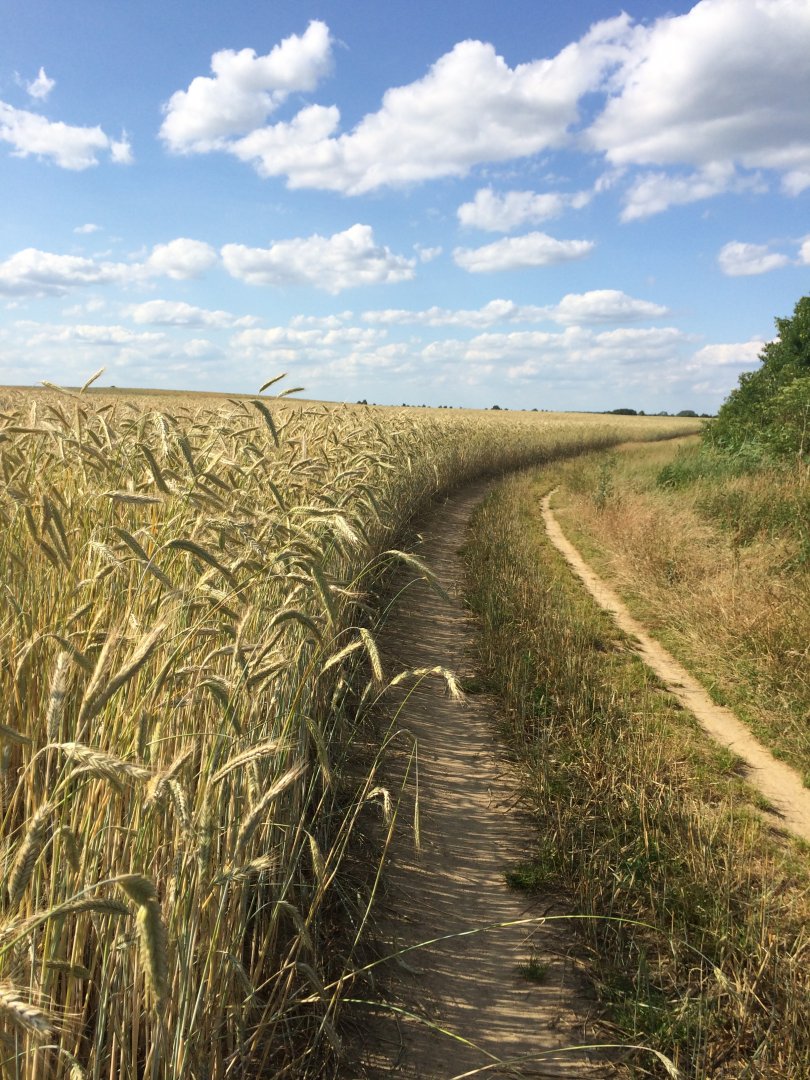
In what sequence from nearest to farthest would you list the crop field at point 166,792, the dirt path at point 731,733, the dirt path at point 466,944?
the crop field at point 166,792, the dirt path at point 466,944, the dirt path at point 731,733

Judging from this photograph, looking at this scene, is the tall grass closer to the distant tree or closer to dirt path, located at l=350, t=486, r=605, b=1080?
dirt path, located at l=350, t=486, r=605, b=1080

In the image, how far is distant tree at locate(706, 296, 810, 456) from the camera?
10.6m

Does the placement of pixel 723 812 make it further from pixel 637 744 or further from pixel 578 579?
pixel 578 579

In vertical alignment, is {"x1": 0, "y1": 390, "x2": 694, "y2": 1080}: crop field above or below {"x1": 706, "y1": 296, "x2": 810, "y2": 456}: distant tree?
below

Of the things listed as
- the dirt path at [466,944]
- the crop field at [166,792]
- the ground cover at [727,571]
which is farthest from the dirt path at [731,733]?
the crop field at [166,792]

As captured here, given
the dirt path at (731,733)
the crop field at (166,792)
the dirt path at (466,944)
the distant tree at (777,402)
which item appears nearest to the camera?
the crop field at (166,792)

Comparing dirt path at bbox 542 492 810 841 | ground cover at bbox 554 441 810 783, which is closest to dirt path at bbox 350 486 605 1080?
dirt path at bbox 542 492 810 841

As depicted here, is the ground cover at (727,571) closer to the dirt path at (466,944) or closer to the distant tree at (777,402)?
the distant tree at (777,402)

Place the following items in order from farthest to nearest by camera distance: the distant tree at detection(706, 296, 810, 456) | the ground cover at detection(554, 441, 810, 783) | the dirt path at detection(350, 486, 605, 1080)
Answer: the distant tree at detection(706, 296, 810, 456), the ground cover at detection(554, 441, 810, 783), the dirt path at detection(350, 486, 605, 1080)

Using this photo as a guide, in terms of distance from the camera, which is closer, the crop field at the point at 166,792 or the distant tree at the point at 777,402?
the crop field at the point at 166,792

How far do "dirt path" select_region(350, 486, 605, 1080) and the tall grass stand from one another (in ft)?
0.52

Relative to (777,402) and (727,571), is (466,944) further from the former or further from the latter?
(777,402)

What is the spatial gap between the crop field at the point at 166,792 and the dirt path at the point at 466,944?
25cm

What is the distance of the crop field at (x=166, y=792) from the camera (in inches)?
62.9
